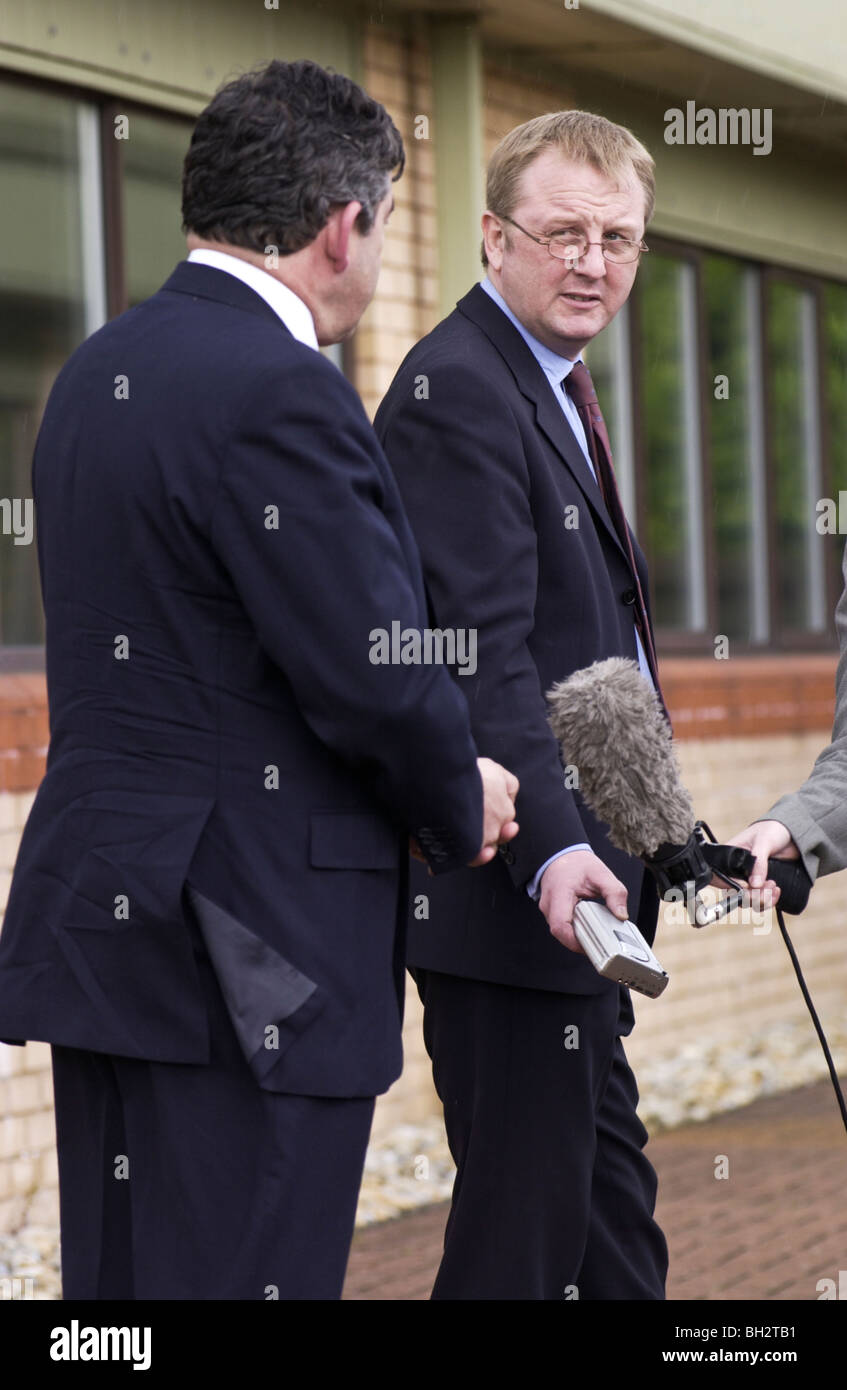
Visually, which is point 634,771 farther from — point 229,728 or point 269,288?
point 269,288

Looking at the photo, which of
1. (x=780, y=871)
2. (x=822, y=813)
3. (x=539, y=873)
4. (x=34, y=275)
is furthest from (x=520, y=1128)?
(x=34, y=275)

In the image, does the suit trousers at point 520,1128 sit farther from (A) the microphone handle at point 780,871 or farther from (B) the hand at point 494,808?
(B) the hand at point 494,808

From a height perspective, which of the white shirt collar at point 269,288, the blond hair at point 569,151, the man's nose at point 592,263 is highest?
the blond hair at point 569,151

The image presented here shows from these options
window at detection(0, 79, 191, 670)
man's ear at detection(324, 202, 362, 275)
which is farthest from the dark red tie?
window at detection(0, 79, 191, 670)

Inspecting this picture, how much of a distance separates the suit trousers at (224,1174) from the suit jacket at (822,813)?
0.98 m

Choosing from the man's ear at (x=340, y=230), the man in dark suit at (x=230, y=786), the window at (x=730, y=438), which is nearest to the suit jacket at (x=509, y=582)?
the man in dark suit at (x=230, y=786)

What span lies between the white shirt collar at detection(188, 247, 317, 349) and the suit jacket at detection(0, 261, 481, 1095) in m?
0.08

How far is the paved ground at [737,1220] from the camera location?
18.1 feet

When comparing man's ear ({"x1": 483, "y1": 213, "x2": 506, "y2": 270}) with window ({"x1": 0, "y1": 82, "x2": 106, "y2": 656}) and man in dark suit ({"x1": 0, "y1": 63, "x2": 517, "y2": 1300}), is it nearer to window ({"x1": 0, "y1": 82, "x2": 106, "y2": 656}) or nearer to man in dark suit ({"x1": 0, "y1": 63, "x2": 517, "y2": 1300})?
man in dark suit ({"x1": 0, "y1": 63, "x2": 517, "y2": 1300})

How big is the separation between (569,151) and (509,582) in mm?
828

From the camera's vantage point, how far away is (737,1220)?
20.5ft
